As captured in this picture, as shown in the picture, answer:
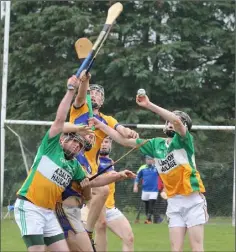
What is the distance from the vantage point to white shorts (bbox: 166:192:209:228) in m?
8.13

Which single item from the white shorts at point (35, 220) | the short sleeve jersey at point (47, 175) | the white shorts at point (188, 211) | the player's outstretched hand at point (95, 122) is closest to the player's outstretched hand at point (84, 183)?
the short sleeve jersey at point (47, 175)

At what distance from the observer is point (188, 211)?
26.8 ft

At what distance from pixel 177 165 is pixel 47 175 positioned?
179 centimetres

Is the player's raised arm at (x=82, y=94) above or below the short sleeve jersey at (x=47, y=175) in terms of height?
above

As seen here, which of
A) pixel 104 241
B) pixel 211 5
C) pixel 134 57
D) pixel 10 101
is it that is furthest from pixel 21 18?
pixel 104 241

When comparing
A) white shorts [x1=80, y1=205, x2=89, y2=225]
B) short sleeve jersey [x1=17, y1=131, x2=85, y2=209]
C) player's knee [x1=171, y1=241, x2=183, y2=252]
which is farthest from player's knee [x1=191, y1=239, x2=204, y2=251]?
short sleeve jersey [x1=17, y1=131, x2=85, y2=209]

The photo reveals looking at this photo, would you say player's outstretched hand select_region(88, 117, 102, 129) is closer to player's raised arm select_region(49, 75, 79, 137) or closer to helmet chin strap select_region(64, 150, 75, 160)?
helmet chin strap select_region(64, 150, 75, 160)

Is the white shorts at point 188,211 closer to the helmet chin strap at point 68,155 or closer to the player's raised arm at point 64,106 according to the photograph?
the helmet chin strap at point 68,155

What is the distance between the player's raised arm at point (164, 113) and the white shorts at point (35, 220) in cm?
146

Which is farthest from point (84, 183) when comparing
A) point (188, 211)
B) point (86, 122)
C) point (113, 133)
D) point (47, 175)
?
point (188, 211)

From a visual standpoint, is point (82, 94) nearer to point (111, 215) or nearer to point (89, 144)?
point (89, 144)

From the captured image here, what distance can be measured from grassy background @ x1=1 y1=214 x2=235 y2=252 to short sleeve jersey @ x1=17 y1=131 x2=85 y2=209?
5393 mm

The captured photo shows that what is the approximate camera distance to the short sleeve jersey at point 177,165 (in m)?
8.02

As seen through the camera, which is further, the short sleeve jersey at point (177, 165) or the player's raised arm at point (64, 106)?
the short sleeve jersey at point (177, 165)
